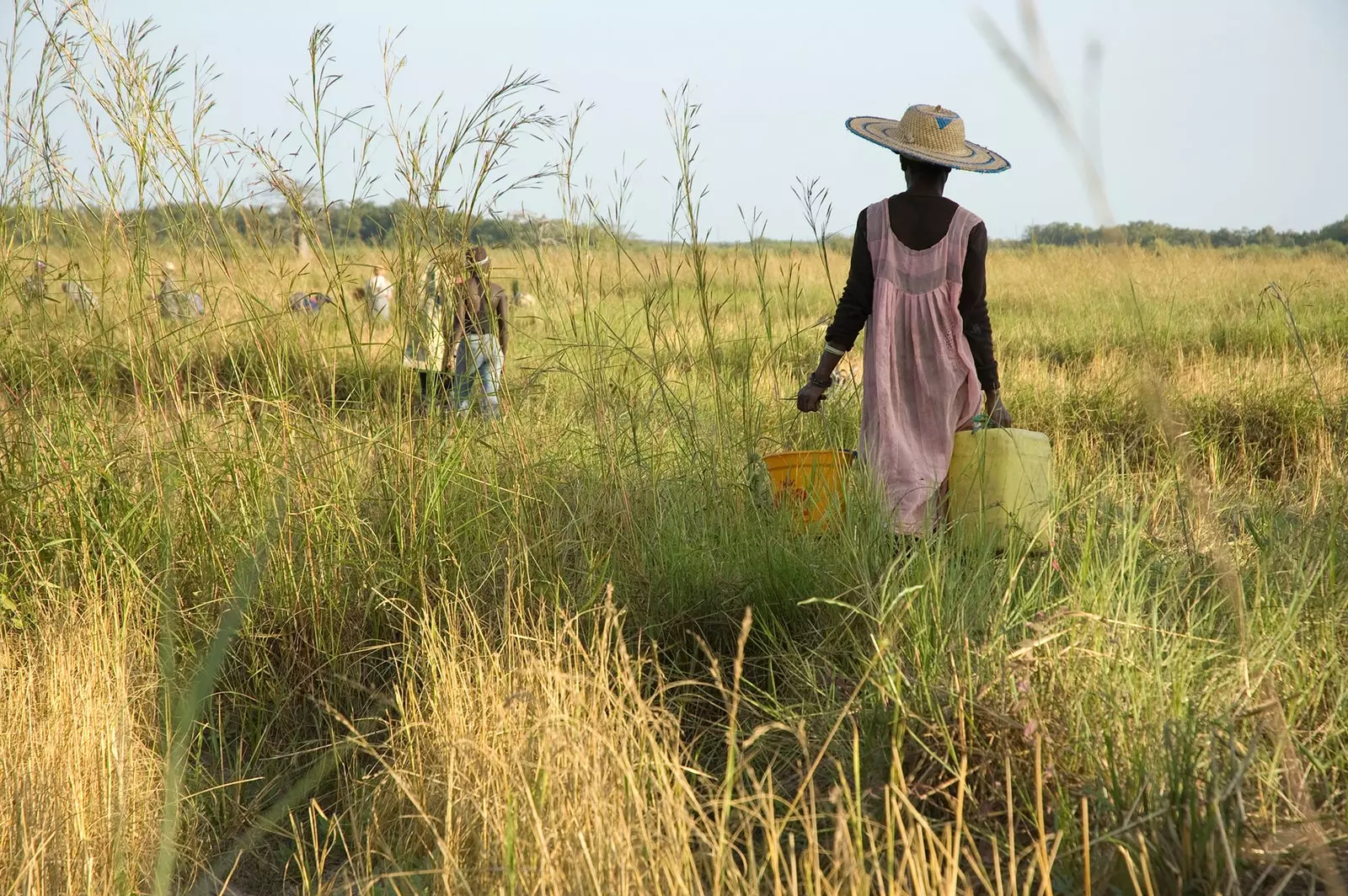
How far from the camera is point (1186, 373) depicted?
23.4 feet

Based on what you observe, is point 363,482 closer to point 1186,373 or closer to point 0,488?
point 0,488

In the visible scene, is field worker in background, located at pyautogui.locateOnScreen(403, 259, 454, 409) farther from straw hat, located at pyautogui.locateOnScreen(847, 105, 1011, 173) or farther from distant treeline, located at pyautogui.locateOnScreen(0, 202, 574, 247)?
straw hat, located at pyautogui.locateOnScreen(847, 105, 1011, 173)

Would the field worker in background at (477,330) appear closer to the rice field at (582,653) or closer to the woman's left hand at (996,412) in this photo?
the rice field at (582,653)

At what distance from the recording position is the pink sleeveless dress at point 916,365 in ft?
11.0

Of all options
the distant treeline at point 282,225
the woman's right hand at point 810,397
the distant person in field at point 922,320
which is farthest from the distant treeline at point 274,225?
the distant person in field at point 922,320

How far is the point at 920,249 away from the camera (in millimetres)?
3389

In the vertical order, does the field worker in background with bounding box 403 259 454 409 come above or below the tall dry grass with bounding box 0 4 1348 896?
above

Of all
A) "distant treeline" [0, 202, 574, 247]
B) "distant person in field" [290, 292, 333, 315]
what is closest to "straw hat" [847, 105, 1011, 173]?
"distant treeline" [0, 202, 574, 247]

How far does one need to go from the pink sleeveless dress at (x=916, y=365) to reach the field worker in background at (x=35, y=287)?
7.94 ft

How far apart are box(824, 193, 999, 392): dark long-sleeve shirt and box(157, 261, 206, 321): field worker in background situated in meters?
1.93

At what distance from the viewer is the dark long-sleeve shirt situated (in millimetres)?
3357

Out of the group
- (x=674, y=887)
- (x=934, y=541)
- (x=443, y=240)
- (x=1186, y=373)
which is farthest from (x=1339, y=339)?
(x=674, y=887)

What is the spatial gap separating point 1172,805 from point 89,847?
1.86m

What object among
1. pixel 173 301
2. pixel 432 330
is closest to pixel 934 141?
pixel 432 330
